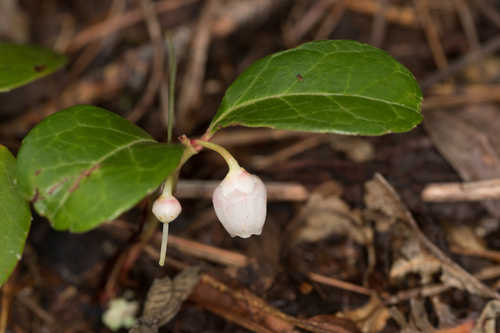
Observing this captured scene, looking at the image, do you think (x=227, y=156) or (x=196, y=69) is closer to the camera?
(x=227, y=156)

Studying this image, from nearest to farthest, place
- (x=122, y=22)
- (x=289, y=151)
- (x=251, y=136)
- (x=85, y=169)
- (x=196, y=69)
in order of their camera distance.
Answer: (x=85, y=169)
(x=289, y=151)
(x=251, y=136)
(x=196, y=69)
(x=122, y=22)

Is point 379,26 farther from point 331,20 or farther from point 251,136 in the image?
point 251,136

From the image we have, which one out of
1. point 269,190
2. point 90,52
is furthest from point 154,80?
point 269,190

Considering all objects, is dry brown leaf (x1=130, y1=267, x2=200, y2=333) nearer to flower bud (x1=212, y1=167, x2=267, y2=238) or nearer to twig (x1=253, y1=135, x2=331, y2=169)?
flower bud (x1=212, y1=167, x2=267, y2=238)

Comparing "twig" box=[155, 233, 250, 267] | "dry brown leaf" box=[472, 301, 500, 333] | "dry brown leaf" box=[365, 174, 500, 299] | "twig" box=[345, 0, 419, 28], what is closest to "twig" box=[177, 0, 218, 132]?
"twig" box=[155, 233, 250, 267]

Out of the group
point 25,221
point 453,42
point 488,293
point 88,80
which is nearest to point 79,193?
point 25,221

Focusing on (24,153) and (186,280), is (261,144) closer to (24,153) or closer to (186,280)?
(186,280)

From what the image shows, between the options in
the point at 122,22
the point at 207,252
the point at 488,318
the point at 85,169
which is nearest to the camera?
the point at 85,169
